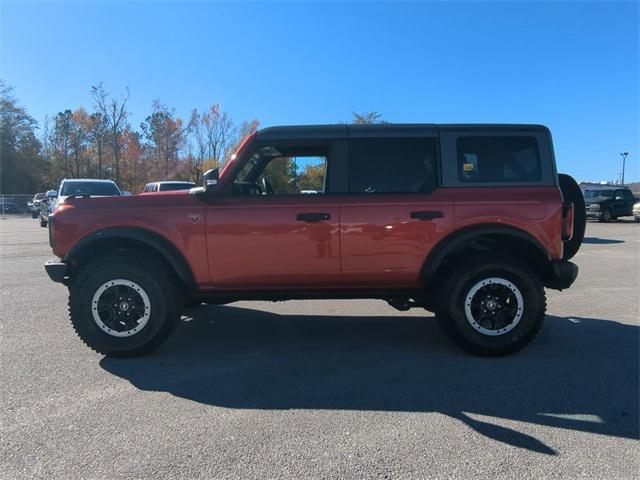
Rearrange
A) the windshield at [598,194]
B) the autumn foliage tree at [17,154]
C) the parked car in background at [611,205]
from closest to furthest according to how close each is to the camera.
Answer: the parked car in background at [611,205]
the windshield at [598,194]
the autumn foliage tree at [17,154]

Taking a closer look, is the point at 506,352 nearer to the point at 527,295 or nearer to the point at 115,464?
the point at 527,295

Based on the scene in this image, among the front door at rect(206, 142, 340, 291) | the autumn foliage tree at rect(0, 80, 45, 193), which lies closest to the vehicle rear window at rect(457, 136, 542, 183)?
the front door at rect(206, 142, 340, 291)

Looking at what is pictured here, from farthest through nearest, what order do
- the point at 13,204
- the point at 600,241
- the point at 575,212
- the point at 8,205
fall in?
the point at 13,204
the point at 8,205
the point at 600,241
the point at 575,212

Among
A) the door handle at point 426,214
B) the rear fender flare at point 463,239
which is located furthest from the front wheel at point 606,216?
the door handle at point 426,214

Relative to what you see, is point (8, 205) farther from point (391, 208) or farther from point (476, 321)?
point (476, 321)

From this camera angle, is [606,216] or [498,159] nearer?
[498,159]

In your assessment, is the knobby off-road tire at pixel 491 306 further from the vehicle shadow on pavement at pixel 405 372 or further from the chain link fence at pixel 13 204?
the chain link fence at pixel 13 204

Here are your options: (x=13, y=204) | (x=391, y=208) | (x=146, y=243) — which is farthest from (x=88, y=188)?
(x=13, y=204)

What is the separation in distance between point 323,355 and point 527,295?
2.00 m

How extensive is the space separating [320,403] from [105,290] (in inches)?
91.2

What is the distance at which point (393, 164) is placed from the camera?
434 centimetres

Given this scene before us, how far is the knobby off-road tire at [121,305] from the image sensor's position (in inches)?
164

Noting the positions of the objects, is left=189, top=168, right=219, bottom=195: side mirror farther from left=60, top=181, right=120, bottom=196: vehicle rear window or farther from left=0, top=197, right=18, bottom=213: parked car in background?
left=0, top=197, right=18, bottom=213: parked car in background

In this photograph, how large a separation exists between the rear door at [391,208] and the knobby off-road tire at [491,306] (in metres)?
0.40
